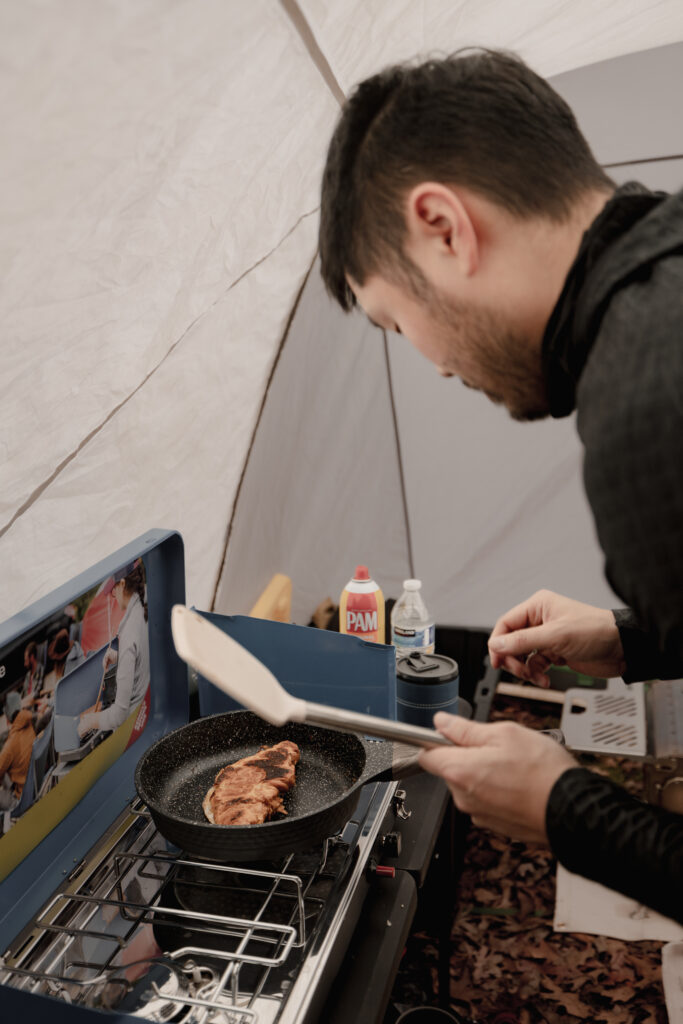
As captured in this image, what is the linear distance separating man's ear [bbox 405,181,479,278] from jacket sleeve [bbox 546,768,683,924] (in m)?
0.61

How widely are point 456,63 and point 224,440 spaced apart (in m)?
1.17

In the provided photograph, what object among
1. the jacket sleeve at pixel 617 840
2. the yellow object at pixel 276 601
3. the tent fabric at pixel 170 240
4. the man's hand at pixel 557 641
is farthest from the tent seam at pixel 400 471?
the jacket sleeve at pixel 617 840

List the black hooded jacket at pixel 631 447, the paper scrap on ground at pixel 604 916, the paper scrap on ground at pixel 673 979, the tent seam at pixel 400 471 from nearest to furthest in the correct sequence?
the black hooded jacket at pixel 631 447 < the paper scrap on ground at pixel 673 979 < the paper scrap on ground at pixel 604 916 < the tent seam at pixel 400 471

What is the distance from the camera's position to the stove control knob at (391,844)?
1.26m

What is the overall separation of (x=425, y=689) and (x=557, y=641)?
1.14 feet

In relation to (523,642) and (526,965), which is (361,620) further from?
(526,965)

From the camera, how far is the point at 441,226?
3.22 ft

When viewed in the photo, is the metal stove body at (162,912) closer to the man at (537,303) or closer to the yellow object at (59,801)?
the yellow object at (59,801)

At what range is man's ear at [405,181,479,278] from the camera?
37.4 inches

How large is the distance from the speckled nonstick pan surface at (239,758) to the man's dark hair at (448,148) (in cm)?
70

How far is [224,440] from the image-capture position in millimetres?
2045

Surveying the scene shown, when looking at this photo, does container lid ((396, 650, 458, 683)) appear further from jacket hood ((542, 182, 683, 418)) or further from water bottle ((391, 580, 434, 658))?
jacket hood ((542, 182, 683, 418))

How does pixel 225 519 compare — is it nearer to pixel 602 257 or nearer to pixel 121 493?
pixel 121 493

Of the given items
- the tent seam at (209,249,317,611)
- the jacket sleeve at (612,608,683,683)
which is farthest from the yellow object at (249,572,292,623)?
the jacket sleeve at (612,608,683,683)
